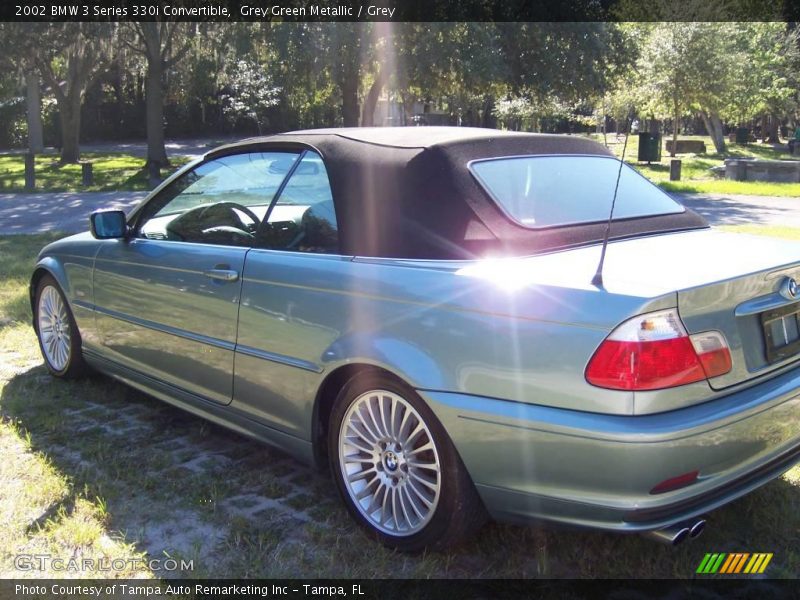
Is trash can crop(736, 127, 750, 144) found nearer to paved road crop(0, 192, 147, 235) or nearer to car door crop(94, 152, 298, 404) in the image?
paved road crop(0, 192, 147, 235)

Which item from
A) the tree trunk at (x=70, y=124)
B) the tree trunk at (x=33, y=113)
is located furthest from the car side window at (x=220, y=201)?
the tree trunk at (x=33, y=113)

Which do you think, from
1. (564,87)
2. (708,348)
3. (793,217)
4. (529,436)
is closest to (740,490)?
(708,348)

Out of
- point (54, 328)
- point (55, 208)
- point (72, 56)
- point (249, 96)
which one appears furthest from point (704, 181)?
point (249, 96)

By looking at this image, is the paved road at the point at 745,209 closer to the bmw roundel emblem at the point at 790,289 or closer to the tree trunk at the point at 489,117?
the bmw roundel emblem at the point at 790,289

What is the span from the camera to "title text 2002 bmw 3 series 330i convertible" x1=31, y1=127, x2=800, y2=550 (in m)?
2.58

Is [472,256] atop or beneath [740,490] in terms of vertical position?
atop

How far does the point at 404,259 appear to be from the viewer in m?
3.15

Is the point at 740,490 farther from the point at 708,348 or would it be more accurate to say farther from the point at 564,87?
the point at 564,87

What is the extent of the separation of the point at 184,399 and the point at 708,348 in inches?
105

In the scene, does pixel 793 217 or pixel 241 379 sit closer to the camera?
pixel 241 379

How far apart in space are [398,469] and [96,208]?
14.3 m

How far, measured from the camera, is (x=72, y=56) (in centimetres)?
2572

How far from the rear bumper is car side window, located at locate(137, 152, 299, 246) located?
154cm

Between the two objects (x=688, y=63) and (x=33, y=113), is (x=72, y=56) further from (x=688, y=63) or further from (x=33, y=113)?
(x=688, y=63)
